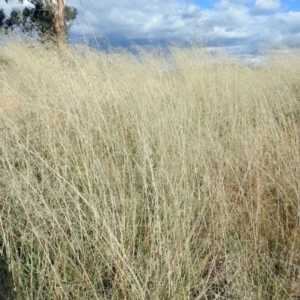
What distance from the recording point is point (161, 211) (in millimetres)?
1574

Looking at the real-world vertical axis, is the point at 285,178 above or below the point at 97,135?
below

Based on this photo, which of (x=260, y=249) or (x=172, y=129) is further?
(x=172, y=129)

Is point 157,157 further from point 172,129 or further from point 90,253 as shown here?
point 90,253

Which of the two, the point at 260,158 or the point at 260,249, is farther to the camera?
the point at 260,158

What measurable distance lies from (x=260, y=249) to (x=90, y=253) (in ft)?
2.39

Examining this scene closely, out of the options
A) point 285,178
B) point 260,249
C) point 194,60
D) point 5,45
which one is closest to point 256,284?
point 260,249

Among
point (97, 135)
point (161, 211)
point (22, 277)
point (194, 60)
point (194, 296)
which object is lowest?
point (194, 296)

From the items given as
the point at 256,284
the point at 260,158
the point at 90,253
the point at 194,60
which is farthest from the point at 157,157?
the point at 194,60

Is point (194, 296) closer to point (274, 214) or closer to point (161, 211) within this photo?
point (161, 211)

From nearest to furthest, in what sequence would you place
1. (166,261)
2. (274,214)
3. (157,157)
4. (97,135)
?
(166,261)
(274,214)
(157,157)
(97,135)

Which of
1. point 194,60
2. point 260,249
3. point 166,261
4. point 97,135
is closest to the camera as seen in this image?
point 166,261

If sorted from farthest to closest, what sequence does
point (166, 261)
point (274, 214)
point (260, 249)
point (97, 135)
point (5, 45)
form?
point (5, 45)
point (97, 135)
point (274, 214)
point (260, 249)
point (166, 261)

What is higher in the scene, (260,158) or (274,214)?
(260,158)

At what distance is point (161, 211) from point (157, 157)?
58cm
